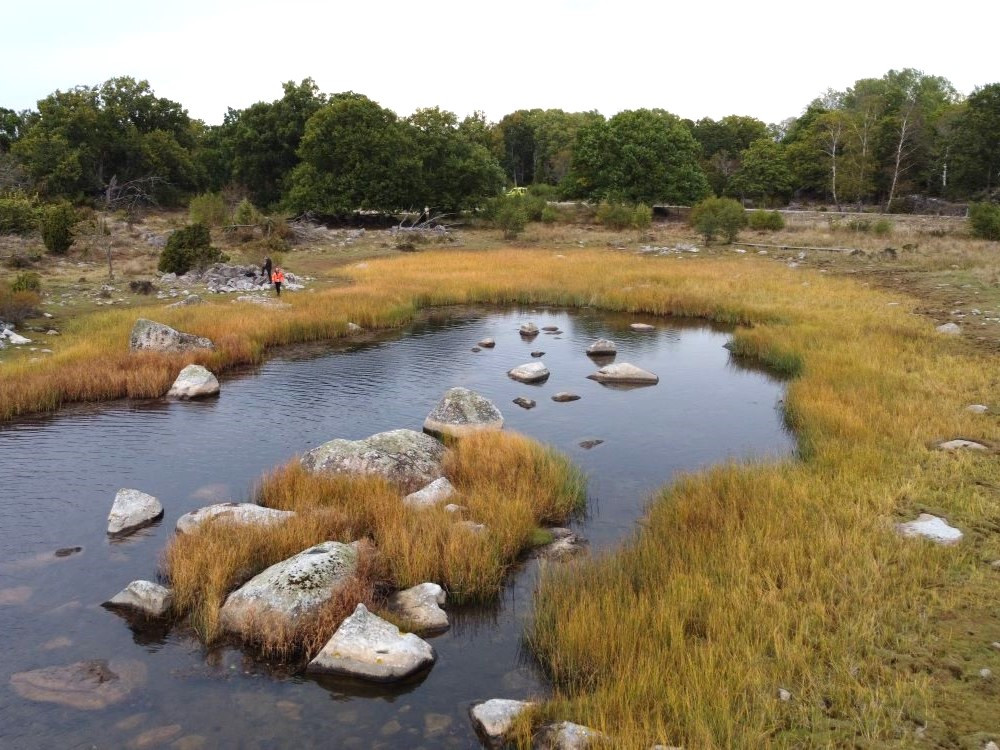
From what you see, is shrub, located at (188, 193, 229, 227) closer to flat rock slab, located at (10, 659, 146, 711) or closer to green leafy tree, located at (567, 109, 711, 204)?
green leafy tree, located at (567, 109, 711, 204)

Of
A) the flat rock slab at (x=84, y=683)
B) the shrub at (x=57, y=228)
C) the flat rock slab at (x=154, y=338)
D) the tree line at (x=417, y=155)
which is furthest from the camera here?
the tree line at (x=417, y=155)

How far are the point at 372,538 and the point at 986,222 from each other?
49.7 meters

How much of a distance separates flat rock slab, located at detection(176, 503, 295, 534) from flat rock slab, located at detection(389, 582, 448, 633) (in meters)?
2.44

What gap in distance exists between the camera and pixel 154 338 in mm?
19969

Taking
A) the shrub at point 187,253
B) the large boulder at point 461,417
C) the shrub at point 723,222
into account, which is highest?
the shrub at point 723,222

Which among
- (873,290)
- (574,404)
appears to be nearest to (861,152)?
(873,290)

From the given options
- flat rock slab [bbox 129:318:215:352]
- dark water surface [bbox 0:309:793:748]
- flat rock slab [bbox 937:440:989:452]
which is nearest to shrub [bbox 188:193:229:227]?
dark water surface [bbox 0:309:793:748]

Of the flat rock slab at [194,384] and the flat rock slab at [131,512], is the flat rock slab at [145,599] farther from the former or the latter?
the flat rock slab at [194,384]

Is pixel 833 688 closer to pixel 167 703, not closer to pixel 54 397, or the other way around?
pixel 167 703

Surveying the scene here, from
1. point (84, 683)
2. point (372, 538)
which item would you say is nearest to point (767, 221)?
point (372, 538)

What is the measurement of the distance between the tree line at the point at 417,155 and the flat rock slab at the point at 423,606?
5076 cm

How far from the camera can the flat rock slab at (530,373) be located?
20016 mm

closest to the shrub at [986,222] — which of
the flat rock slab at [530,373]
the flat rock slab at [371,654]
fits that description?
the flat rock slab at [530,373]

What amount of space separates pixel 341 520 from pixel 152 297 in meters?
21.8
